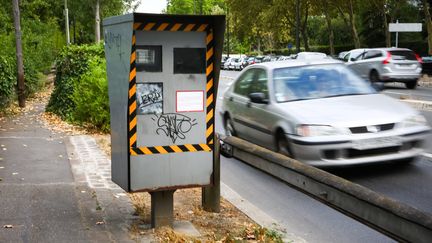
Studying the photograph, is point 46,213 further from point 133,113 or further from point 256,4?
point 256,4

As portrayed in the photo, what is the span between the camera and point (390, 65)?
23.8 metres

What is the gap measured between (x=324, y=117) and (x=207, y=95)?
8.06 feet

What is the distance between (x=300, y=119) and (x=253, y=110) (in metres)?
1.53

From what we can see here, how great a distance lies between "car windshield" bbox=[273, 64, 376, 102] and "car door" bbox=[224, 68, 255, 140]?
83cm

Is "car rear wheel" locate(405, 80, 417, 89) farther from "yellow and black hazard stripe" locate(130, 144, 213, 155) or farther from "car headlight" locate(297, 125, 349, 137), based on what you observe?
"yellow and black hazard stripe" locate(130, 144, 213, 155)

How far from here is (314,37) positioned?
269ft

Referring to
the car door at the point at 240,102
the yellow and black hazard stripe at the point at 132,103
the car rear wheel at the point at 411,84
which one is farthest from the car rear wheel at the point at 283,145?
the car rear wheel at the point at 411,84

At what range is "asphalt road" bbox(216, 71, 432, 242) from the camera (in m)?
5.68

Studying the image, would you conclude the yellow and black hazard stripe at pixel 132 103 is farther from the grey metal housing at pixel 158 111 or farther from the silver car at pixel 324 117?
the silver car at pixel 324 117

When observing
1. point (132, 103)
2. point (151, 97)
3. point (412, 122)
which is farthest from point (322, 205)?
point (132, 103)

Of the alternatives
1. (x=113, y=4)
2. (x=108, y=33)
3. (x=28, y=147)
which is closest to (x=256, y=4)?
(x=113, y=4)

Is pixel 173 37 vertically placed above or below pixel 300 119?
above

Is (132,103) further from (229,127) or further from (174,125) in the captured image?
(229,127)

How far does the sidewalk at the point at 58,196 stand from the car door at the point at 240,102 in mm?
2318
